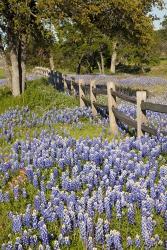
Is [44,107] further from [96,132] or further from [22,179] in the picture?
[22,179]

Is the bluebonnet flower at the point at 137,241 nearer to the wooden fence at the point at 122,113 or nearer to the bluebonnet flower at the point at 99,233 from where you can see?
the bluebonnet flower at the point at 99,233

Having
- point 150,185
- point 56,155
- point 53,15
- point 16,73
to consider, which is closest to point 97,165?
point 56,155

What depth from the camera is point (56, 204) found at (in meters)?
6.09

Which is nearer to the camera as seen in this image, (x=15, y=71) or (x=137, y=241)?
(x=137, y=241)

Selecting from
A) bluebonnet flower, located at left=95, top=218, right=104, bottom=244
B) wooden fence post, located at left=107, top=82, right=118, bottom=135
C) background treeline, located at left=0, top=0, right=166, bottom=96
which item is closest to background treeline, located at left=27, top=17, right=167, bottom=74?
background treeline, located at left=0, top=0, right=166, bottom=96

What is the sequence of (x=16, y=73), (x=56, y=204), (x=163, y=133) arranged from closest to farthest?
1. (x=56, y=204)
2. (x=163, y=133)
3. (x=16, y=73)

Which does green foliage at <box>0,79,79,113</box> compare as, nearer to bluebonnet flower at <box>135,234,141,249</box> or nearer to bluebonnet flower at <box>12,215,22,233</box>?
bluebonnet flower at <box>12,215,22,233</box>

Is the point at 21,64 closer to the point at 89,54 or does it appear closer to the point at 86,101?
the point at 86,101

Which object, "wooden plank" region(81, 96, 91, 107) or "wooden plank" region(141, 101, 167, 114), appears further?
"wooden plank" region(81, 96, 91, 107)

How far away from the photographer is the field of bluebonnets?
510 cm

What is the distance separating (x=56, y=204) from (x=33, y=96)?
12.2 metres

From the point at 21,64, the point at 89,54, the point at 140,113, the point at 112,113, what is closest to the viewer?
the point at 140,113

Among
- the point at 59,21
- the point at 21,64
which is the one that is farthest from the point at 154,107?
the point at 21,64

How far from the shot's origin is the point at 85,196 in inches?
239
